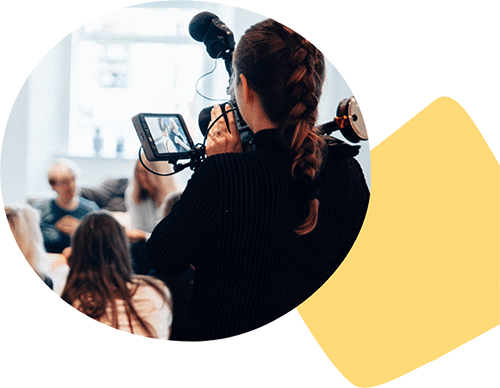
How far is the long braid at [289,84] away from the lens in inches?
41.2

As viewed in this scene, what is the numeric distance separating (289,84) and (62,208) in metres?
0.67

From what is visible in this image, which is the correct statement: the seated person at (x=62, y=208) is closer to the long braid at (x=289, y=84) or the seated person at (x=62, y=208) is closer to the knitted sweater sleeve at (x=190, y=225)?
the knitted sweater sleeve at (x=190, y=225)

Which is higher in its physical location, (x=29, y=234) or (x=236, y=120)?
(x=236, y=120)

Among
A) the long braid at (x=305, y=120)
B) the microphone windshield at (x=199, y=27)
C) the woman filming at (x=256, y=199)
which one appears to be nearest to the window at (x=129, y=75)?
the microphone windshield at (x=199, y=27)

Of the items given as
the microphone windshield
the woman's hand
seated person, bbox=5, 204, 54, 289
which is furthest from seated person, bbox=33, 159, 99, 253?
the microphone windshield

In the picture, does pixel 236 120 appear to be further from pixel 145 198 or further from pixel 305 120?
pixel 145 198

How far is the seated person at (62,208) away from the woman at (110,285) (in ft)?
0.07

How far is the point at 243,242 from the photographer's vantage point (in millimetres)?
1067

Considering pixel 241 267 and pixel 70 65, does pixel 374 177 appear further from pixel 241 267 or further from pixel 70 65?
pixel 70 65

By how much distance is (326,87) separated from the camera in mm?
1119

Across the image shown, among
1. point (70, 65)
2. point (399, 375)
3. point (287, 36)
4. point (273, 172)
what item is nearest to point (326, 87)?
point (287, 36)

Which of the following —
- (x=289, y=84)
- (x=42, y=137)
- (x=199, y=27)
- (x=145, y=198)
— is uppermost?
(x=199, y=27)

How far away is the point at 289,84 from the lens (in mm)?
1048

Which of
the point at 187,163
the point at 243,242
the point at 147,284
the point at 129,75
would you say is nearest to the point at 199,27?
the point at 129,75
